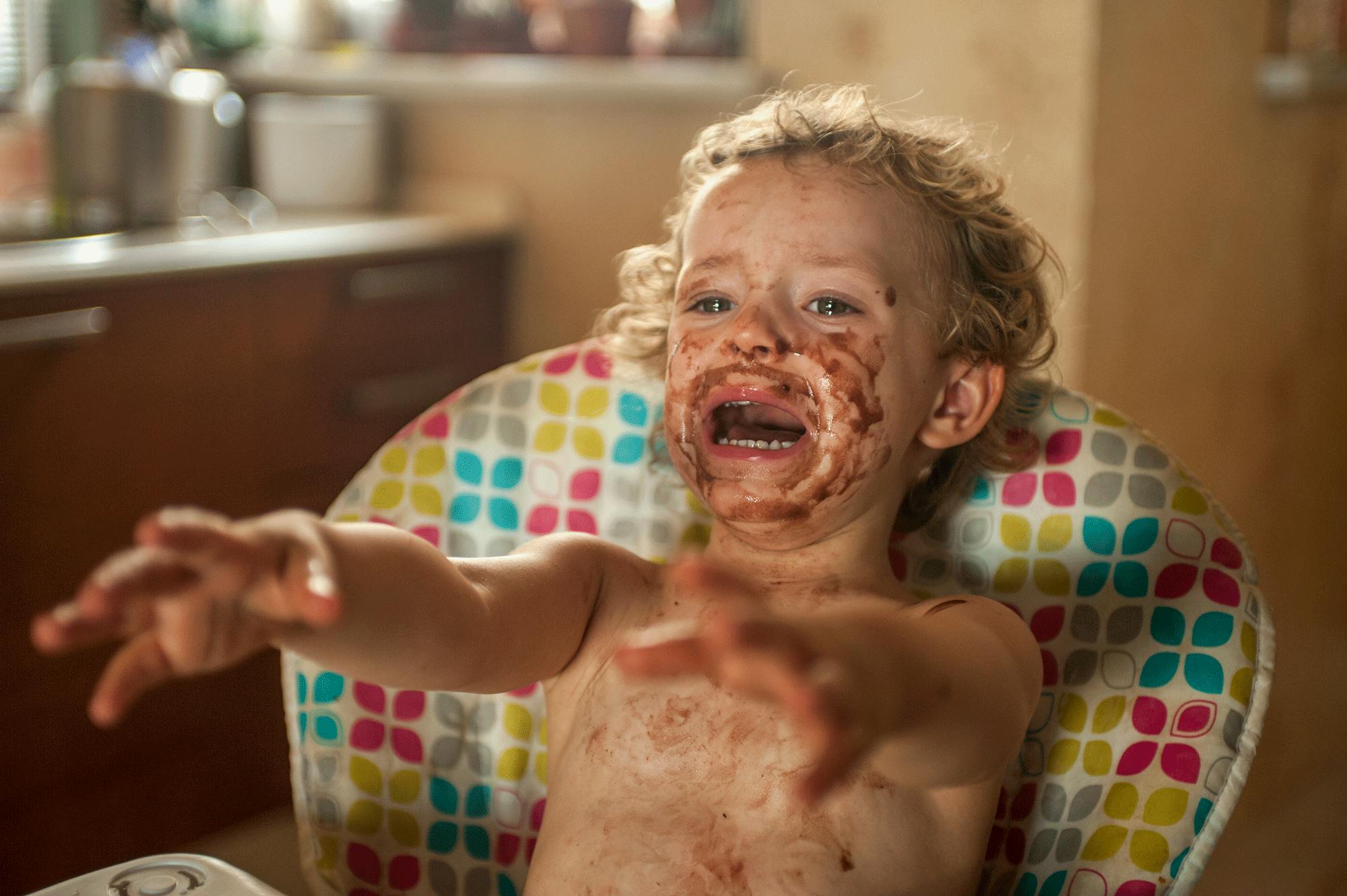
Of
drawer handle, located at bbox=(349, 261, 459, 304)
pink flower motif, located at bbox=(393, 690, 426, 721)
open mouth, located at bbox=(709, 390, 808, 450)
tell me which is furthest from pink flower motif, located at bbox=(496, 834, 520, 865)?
drawer handle, located at bbox=(349, 261, 459, 304)

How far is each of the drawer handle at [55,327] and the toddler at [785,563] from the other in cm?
96

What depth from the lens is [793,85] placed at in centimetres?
170

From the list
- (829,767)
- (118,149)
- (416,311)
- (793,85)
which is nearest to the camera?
(829,767)

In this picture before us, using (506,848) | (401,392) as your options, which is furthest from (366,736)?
(401,392)

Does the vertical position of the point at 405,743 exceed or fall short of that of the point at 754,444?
it falls short

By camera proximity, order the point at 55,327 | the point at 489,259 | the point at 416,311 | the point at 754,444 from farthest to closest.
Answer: the point at 489,259 → the point at 416,311 → the point at 55,327 → the point at 754,444

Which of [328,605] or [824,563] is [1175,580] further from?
[328,605]

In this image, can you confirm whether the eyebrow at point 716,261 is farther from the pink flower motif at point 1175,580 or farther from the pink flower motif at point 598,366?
the pink flower motif at point 1175,580

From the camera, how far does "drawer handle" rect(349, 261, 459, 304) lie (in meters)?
2.02

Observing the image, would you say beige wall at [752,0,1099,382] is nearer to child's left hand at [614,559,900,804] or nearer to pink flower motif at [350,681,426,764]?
pink flower motif at [350,681,426,764]

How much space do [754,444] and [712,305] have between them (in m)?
0.10

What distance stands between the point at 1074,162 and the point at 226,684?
1334mm

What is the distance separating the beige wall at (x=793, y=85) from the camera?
1391 millimetres

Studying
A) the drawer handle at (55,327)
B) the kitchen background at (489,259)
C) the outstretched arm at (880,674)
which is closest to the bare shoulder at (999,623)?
the outstretched arm at (880,674)
